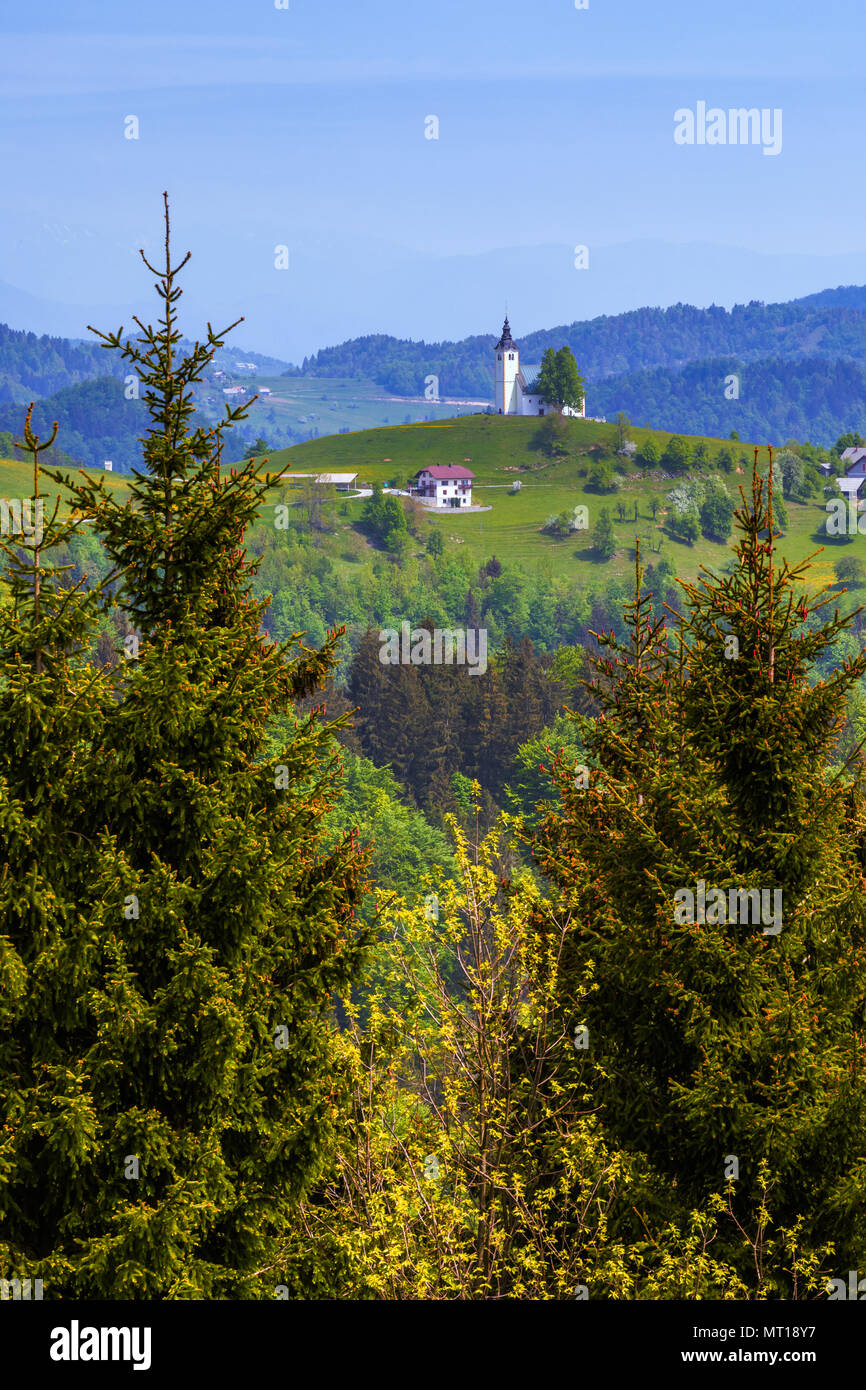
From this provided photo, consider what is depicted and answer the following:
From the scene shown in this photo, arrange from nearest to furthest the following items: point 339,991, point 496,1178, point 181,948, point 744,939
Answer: point 181,948 < point 496,1178 < point 744,939 < point 339,991

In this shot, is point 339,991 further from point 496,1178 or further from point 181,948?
point 496,1178

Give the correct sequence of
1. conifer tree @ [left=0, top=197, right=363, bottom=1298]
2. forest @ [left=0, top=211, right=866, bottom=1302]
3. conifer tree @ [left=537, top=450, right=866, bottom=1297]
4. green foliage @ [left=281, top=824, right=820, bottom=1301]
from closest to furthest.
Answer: conifer tree @ [left=0, top=197, right=363, bottom=1298] → forest @ [left=0, top=211, right=866, bottom=1302] → green foliage @ [left=281, top=824, right=820, bottom=1301] → conifer tree @ [left=537, top=450, right=866, bottom=1297]

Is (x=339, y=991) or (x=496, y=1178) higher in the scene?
(x=339, y=991)

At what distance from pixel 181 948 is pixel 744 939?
5573 millimetres

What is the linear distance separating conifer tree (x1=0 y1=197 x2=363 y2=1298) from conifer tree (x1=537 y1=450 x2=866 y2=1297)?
123 inches

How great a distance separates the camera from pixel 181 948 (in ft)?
47.7

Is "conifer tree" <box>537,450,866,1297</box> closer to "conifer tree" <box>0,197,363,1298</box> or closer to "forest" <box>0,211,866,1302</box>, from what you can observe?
"forest" <box>0,211,866,1302</box>

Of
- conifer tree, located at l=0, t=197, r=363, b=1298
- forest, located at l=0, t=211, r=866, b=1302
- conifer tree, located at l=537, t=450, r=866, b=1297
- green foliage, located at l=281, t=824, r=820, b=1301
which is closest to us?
conifer tree, located at l=0, t=197, r=363, b=1298

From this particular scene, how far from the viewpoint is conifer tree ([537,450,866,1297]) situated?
1467 cm

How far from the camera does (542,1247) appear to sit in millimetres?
15914

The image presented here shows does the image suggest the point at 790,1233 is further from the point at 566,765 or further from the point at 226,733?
the point at 566,765

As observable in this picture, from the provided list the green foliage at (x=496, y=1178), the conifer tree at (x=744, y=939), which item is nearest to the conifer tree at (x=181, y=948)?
the green foliage at (x=496, y=1178)

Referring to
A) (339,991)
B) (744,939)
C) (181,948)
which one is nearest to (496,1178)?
(339,991)

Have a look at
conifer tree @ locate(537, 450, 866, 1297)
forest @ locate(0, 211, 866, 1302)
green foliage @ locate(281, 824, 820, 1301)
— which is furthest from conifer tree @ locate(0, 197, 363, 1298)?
conifer tree @ locate(537, 450, 866, 1297)
